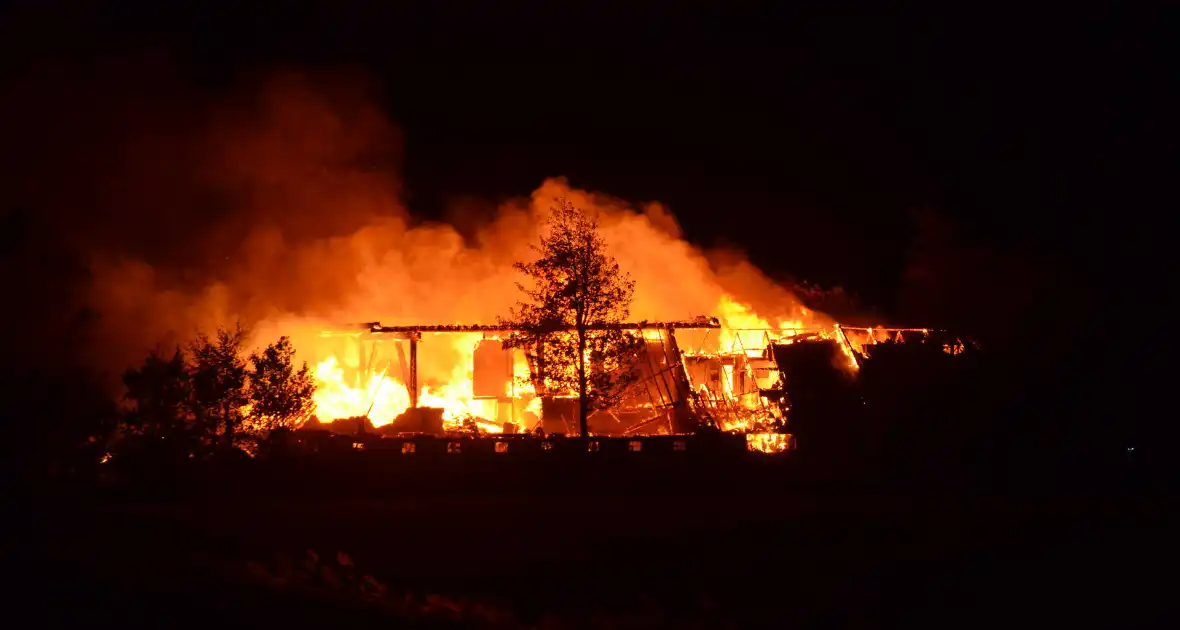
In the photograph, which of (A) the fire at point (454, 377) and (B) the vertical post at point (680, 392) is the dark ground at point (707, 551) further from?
(A) the fire at point (454, 377)

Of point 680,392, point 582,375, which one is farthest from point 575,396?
point 680,392

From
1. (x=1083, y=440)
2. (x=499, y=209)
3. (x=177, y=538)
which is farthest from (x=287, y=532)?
(x=499, y=209)

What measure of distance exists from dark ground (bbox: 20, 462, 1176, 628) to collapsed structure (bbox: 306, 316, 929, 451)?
7.88 m

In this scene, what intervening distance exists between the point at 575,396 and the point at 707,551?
456 inches

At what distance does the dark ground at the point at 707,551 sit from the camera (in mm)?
18266

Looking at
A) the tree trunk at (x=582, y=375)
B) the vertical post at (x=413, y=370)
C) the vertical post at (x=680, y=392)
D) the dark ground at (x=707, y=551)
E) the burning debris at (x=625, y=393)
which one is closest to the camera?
the dark ground at (x=707, y=551)

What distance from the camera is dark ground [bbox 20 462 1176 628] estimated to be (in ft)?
59.9

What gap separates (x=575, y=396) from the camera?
3114 cm

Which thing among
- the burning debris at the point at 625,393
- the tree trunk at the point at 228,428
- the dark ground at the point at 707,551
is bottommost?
the dark ground at the point at 707,551

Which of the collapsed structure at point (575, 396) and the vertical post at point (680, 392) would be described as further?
the collapsed structure at point (575, 396)

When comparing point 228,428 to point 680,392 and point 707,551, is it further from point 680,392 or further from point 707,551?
point 707,551

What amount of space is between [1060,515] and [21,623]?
2188 centimetres

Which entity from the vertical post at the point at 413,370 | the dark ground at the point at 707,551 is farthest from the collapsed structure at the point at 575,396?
the dark ground at the point at 707,551

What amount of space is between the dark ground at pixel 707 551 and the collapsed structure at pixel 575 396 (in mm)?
7875
